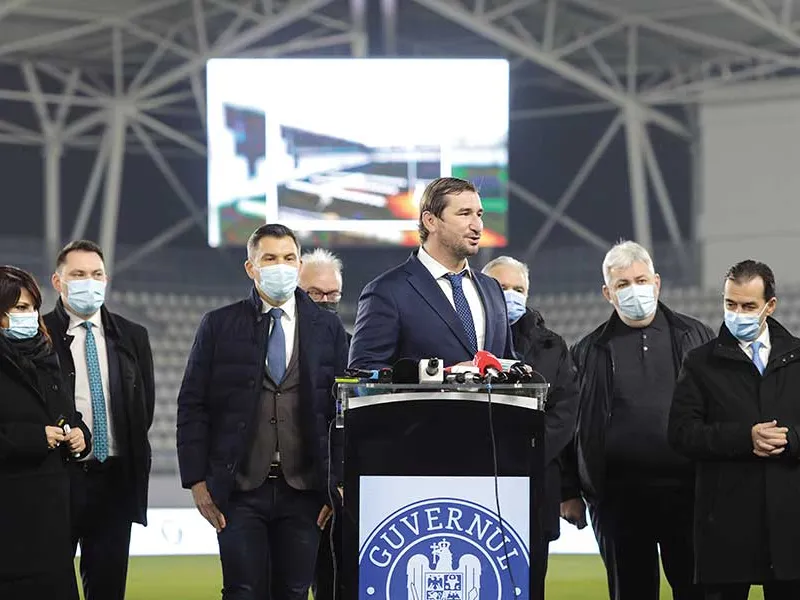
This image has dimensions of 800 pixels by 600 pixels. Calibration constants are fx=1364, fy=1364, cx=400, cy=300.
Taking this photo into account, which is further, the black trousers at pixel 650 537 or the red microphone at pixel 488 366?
the black trousers at pixel 650 537

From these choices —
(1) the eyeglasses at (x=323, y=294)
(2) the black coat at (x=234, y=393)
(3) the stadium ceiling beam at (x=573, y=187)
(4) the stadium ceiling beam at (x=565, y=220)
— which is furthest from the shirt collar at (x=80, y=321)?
(4) the stadium ceiling beam at (x=565, y=220)

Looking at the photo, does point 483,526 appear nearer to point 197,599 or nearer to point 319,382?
point 319,382

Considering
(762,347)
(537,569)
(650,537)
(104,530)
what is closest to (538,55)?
(650,537)

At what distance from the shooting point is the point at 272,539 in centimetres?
456

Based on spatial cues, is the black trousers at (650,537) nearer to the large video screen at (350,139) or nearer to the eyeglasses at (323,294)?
the eyeglasses at (323,294)

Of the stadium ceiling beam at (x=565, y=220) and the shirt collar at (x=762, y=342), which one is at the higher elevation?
the stadium ceiling beam at (x=565, y=220)

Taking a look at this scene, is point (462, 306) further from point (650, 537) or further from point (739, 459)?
point (650, 537)

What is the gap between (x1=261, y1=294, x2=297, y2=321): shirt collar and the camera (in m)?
4.73

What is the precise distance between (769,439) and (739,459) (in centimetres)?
15

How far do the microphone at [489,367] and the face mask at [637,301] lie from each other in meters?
1.77

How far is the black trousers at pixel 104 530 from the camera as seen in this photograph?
486cm

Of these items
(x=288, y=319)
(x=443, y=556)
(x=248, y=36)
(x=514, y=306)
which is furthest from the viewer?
(x=248, y=36)

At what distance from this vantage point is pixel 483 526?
11.1ft

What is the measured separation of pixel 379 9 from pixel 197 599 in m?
12.0
